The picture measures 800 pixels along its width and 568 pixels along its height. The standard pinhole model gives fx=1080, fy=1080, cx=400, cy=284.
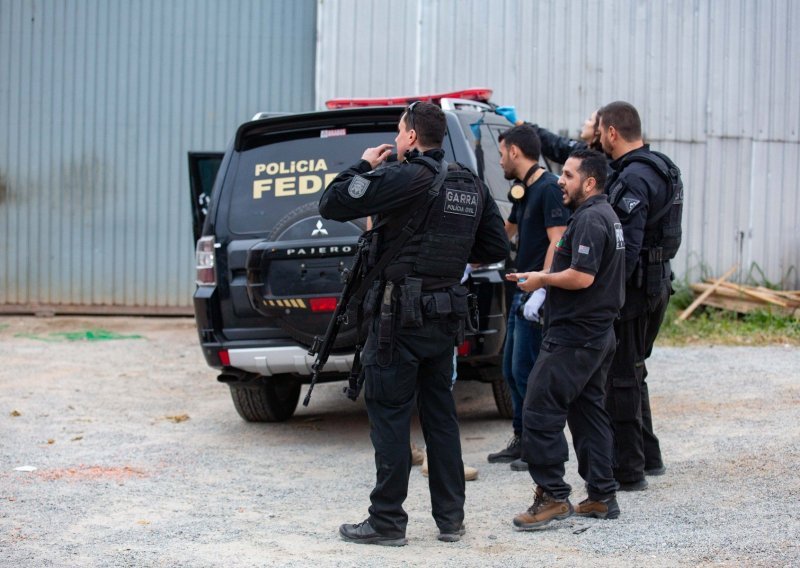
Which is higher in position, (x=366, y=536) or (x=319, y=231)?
(x=319, y=231)

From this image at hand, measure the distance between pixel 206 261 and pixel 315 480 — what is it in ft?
5.25

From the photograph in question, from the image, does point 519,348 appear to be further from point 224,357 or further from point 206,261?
point 206,261

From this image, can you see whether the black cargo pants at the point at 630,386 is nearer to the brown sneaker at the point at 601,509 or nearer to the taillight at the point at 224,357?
the brown sneaker at the point at 601,509

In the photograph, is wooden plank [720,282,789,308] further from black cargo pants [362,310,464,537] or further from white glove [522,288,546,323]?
black cargo pants [362,310,464,537]

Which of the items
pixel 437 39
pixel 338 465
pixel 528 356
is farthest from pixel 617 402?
pixel 437 39

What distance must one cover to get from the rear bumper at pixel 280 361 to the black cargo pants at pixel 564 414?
66.5 inches

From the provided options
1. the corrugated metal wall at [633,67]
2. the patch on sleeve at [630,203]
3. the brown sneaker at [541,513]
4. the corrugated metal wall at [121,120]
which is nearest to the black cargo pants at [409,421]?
the brown sneaker at [541,513]

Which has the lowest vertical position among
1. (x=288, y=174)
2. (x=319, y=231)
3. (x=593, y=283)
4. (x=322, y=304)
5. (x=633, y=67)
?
(x=322, y=304)

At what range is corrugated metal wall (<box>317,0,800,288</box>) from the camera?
38.0ft

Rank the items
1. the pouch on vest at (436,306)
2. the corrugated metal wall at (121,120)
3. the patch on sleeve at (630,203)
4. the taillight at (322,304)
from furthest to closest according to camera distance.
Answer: the corrugated metal wall at (121,120) → the taillight at (322,304) → the patch on sleeve at (630,203) → the pouch on vest at (436,306)

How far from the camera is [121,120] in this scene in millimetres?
12586

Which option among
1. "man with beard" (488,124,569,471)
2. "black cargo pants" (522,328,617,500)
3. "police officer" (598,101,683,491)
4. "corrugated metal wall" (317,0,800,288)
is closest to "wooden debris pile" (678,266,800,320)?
"corrugated metal wall" (317,0,800,288)

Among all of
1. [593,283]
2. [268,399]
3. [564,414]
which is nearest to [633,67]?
[268,399]

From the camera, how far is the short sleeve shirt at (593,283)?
4781mm
